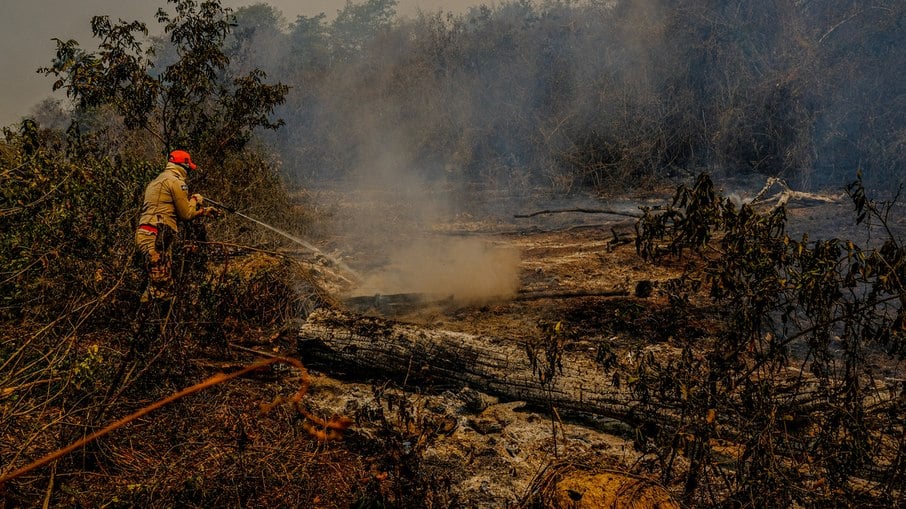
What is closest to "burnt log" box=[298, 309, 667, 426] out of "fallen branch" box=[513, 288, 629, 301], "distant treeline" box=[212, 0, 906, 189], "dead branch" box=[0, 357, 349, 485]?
"dead branch" box=[0, 357, 349, 485]

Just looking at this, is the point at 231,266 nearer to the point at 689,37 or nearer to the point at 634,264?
the point at 634,264

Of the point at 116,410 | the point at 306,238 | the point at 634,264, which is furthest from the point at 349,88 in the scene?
the point at 116,410

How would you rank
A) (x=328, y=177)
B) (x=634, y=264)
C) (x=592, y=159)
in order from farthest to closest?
(x=328, y=177) < (x=592, y=159) < (x=634, y=264)

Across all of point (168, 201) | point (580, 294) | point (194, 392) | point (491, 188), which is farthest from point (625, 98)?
point (194, 392)

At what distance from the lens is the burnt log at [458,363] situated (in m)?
3.37

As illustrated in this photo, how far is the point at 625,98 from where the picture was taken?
10781mm

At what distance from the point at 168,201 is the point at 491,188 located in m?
7.40

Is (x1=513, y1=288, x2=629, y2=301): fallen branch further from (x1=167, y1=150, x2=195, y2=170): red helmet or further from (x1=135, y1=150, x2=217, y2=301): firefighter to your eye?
(x1=167, y1=150, x2=195, y2=170): red helmet

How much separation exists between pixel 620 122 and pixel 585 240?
4541mm

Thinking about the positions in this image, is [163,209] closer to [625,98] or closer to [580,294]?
[580,294]

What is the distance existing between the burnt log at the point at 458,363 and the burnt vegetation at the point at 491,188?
0.13 meters

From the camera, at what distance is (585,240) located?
7.53 metres

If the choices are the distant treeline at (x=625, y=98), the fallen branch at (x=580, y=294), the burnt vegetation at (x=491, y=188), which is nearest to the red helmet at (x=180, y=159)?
the burnt vegetation at (x=491, y=188)

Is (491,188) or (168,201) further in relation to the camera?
(491,188)
